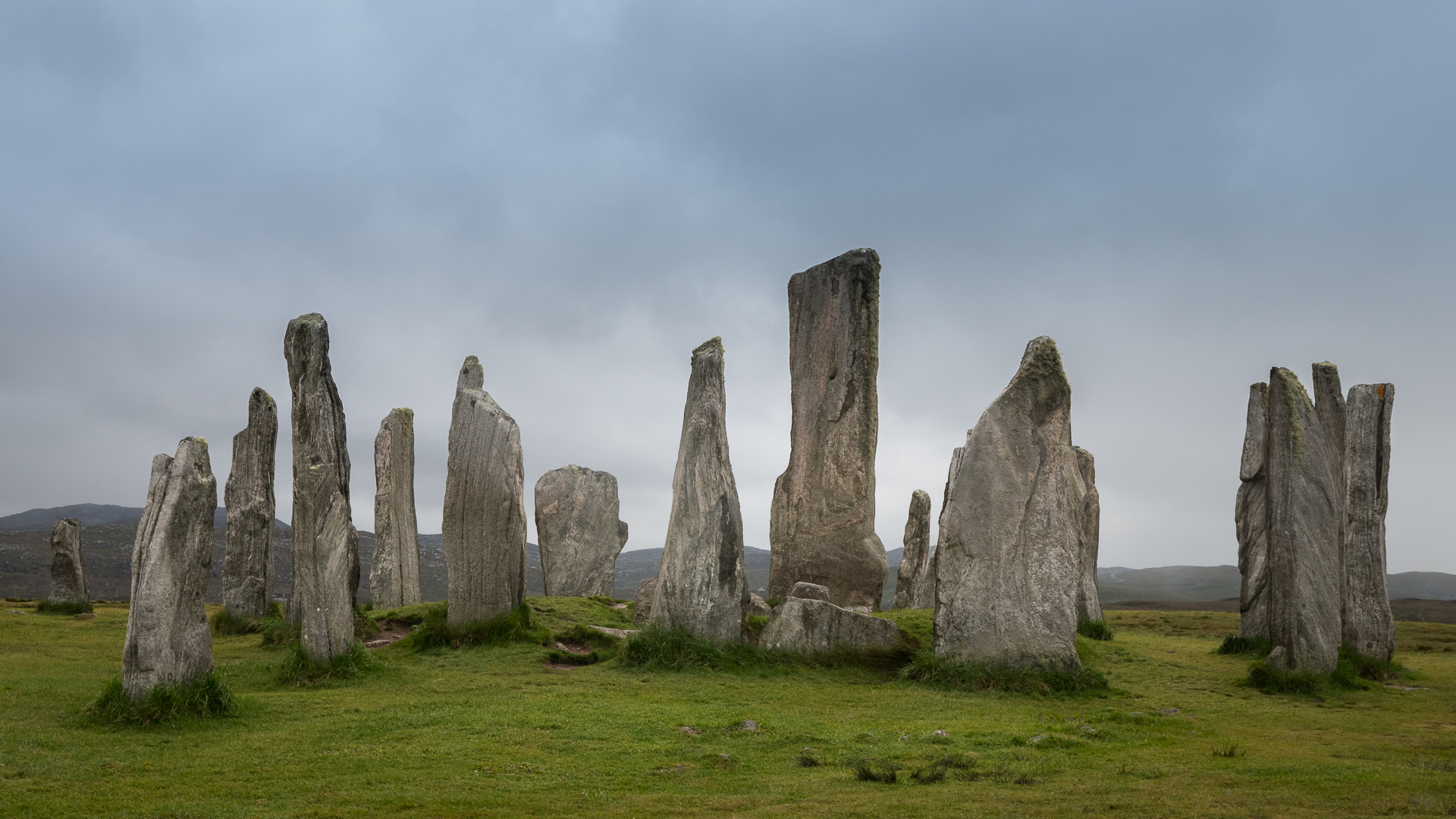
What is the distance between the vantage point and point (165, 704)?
9320 mm

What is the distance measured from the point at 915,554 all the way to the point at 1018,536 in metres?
12.3

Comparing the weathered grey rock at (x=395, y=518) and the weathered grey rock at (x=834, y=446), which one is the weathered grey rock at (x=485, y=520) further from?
the weathered grey rock at (x=395, y=518)

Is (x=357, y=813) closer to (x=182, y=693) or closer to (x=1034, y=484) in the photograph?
(x=182, y=693)

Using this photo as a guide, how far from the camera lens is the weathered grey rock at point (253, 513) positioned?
63.7 feet

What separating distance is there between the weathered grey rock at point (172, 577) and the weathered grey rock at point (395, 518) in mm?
11828

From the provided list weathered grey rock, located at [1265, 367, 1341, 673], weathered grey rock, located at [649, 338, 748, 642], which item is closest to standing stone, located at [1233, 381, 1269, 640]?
weathered grey rock, located at [1265, 367, 1341, 673]

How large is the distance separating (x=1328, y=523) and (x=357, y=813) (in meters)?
12.0

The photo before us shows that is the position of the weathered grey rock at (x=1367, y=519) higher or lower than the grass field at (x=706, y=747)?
higher

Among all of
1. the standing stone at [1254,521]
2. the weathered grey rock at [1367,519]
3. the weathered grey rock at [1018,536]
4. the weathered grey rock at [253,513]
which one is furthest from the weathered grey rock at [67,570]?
the weathered grey rock at [1367,519]

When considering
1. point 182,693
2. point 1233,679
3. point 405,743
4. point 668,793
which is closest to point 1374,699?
point 1233,679

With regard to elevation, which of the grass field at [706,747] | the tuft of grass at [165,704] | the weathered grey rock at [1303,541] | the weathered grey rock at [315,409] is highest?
the weathered grey rock at [315,409]

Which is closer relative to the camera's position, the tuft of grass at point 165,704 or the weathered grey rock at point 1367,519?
the tuft of grass at point 165,704

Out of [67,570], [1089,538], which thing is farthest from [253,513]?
[1089,538]

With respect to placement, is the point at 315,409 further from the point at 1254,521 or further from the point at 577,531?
the point at 1254,521
